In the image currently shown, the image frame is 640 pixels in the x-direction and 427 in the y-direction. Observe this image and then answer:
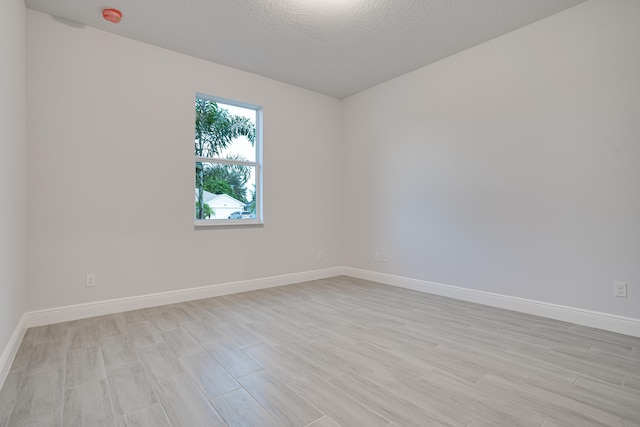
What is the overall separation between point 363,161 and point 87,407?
4062 millimetres

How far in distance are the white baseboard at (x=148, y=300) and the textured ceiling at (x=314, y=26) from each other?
8.67 feet

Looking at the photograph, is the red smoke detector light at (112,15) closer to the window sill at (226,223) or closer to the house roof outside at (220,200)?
the house roof outside at (220,200)

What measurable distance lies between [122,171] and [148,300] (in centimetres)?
134

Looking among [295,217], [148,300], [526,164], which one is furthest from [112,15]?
[526,164]

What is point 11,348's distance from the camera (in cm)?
207

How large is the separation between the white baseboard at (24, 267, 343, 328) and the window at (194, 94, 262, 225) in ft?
2.57

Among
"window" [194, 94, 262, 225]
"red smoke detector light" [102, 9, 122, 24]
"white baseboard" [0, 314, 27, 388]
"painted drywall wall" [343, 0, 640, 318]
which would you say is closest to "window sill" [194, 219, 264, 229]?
"window" [194, 94, 262, 225]

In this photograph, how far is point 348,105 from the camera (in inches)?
198

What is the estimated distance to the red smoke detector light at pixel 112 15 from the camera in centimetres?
273

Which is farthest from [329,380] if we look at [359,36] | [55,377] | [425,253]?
[359,36]

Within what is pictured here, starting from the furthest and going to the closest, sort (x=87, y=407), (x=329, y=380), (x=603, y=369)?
A: (x=603, y=369) → (x=329, y=380) → (x=87, y=407)

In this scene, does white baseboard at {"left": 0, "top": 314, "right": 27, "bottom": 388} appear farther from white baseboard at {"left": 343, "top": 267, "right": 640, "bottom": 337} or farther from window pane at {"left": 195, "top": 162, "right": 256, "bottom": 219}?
white baseboard at {"left": 343, "top": 267, "right": 640, "bottom": 337}

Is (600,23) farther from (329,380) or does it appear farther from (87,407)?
(87,407)

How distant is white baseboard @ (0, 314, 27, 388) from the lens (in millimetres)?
1817
